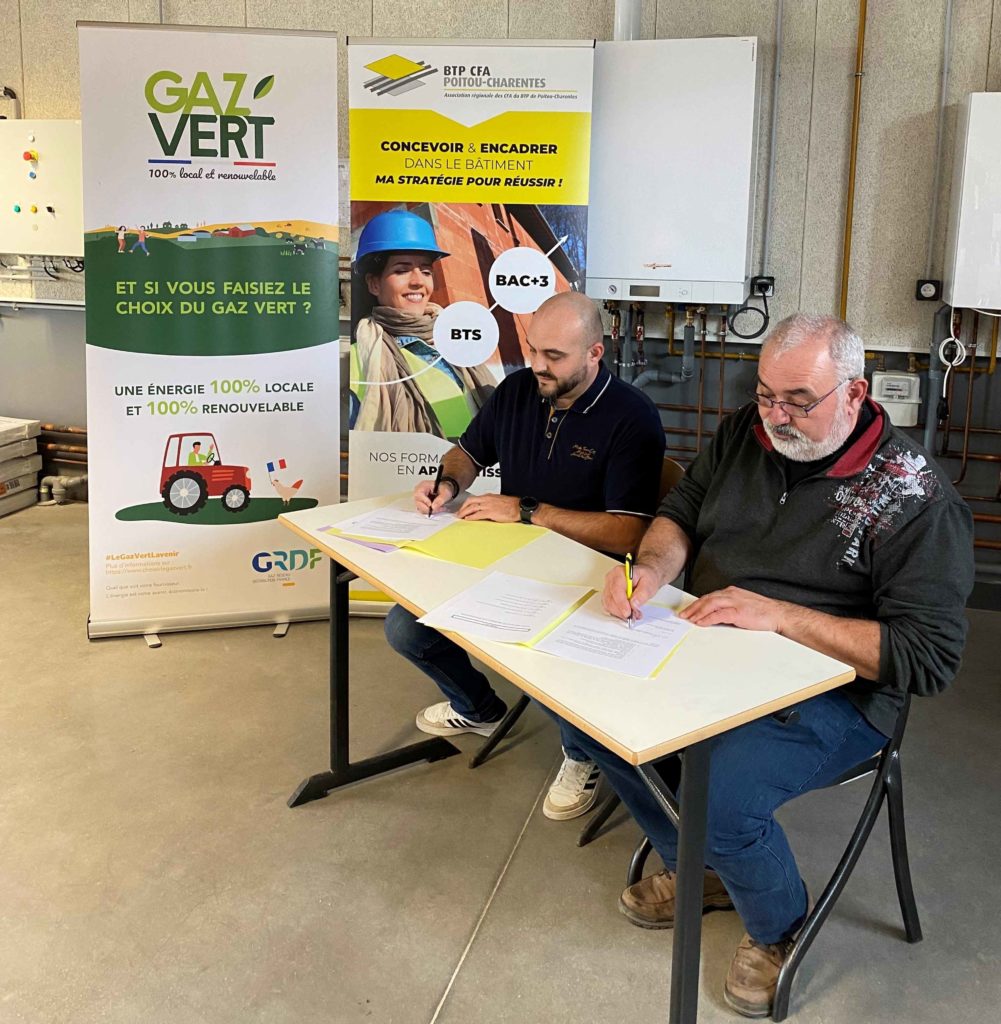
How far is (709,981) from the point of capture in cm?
229

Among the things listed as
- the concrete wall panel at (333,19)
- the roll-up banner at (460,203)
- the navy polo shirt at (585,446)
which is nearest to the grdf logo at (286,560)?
the roll-up banner at (460,203)

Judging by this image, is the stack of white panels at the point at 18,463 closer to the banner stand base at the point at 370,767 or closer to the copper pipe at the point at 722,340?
the banner stand base at the point at 370,767

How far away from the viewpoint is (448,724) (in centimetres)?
338

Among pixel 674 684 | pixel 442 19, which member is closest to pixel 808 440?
pixel 674 684

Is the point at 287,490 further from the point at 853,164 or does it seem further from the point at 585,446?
the point at 853,164

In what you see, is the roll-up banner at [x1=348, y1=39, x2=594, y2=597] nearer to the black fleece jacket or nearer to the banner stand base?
the banner stand base

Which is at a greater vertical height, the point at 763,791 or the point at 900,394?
the point at 900,394

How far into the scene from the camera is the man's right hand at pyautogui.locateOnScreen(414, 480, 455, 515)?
2891mm

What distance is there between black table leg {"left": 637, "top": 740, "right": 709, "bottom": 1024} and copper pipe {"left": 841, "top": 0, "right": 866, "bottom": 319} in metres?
3.21

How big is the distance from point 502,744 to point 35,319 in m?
3.95

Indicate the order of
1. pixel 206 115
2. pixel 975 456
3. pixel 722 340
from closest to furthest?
1. pixel 206 115
2. pixel 975 456
3. pixel 722 340

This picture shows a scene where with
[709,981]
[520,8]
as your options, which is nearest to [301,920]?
[709,981]

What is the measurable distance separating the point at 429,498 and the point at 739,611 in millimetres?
1071

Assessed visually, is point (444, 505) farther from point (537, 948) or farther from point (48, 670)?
point (48, 670)
